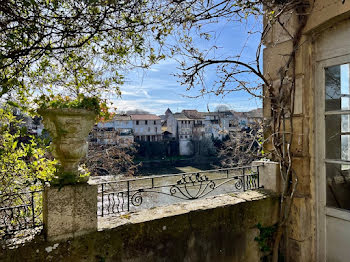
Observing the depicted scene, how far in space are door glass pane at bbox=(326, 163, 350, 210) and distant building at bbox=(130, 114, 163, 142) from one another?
41.5 metres

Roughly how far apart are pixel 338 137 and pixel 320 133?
Result: 16 centimetres

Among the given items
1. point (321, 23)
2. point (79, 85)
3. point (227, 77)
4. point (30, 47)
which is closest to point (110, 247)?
point (79, 85)

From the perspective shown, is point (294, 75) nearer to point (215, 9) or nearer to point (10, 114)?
point (215, 9)

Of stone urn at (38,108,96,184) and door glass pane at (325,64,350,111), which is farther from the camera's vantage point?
door glass pane at (325,64,350,111)

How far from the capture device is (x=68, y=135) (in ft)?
6.02

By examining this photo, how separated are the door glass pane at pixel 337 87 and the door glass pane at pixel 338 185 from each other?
1.96 feet

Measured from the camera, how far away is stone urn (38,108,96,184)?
180 cm

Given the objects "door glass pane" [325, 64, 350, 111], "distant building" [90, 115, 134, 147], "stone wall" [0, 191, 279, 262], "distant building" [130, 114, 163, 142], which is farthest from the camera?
"distant building" [130, 114, 163, 142]

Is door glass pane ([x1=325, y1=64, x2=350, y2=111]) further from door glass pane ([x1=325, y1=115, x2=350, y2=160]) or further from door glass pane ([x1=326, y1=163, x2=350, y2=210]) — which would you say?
door glass pane ([x1=326, y1=163, x2=350, y2=210])

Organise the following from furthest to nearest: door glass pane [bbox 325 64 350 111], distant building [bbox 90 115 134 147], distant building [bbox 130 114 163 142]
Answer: distant building [bbox 130 114 163 142]
distant building [bbox 90 115 134 147]
door glass pane [bbox 325 64 350 111]

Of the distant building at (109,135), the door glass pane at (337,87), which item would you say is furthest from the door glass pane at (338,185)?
the distant building at (109,135)

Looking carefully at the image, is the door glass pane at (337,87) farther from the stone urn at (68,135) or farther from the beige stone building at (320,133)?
the stone urn at (68,135)

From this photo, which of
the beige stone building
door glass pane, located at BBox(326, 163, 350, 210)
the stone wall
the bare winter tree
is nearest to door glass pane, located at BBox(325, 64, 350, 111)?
the beige stone building

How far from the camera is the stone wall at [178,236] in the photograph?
190 centimetres
